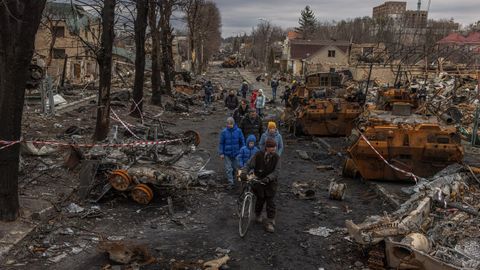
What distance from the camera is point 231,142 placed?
10.6 metres

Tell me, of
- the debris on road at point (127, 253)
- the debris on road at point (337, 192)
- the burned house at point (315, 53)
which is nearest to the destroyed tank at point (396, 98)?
the debris on road at point (337, 192)

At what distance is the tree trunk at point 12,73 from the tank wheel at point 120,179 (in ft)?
5.87

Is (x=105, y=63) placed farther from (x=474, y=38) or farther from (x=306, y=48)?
(x=474, y=38)

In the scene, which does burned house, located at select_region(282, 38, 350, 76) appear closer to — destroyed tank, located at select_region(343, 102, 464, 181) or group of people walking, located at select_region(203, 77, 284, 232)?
group of people walking, located at select_region(203, 77, 284, 232)

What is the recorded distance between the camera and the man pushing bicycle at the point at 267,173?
7.98m

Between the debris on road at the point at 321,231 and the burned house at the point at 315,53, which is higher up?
the burned house at the point at 315,53

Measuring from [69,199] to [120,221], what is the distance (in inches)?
48.6

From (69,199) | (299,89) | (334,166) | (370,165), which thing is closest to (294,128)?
(299,89)

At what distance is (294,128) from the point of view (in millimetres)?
18766

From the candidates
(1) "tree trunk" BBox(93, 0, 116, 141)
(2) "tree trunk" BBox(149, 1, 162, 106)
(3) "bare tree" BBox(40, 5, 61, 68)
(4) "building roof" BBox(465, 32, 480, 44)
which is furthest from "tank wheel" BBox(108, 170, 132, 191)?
(4) "building roof" BBox(465, 32, 480, 44)

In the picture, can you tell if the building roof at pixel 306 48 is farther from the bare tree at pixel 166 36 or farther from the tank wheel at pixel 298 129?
the tank wheel at pixel 298 129

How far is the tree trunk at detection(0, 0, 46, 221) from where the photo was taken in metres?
6.85

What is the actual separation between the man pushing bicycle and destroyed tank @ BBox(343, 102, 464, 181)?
330cm

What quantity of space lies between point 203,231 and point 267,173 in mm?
1395
